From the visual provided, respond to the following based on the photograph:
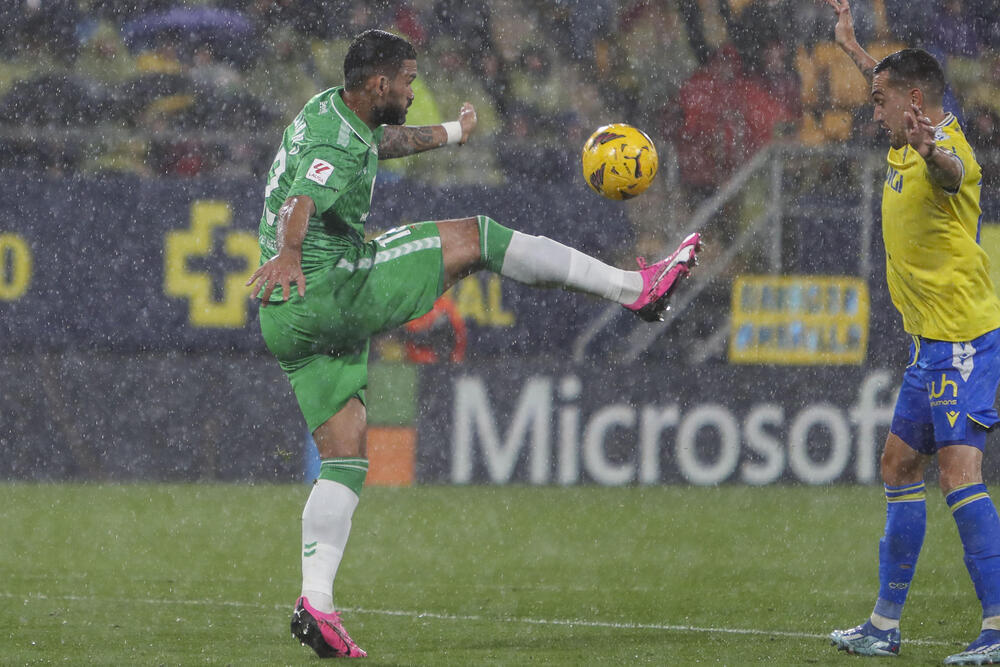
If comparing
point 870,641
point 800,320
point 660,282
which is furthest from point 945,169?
point 800,320

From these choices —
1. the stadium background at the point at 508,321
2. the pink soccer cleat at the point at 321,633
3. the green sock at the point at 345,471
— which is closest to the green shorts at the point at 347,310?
the green sock at the point at 345,471

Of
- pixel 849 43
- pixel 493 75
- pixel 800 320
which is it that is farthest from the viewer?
pixel 493 75

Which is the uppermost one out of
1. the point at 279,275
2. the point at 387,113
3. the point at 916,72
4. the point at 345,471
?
the point at 916,72

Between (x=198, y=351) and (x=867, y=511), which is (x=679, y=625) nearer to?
(x=867, y=511)

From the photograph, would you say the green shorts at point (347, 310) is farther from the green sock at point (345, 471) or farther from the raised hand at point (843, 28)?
the raised hand at point (843, 28)

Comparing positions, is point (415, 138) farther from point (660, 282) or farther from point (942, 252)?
point (942, 252)

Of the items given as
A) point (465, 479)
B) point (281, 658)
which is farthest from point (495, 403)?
point (281, 658)

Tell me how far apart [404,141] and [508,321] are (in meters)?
5.60

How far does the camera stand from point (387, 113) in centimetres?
594

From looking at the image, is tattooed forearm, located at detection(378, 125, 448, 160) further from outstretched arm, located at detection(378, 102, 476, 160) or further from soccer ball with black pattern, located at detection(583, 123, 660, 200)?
soccer ball with black pattern, located at detection(583, 123, 660, 200)

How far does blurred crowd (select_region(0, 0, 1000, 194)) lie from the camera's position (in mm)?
12641

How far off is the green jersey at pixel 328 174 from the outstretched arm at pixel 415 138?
443 millimetres

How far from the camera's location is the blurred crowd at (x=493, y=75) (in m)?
12.6

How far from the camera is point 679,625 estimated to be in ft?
21.7
